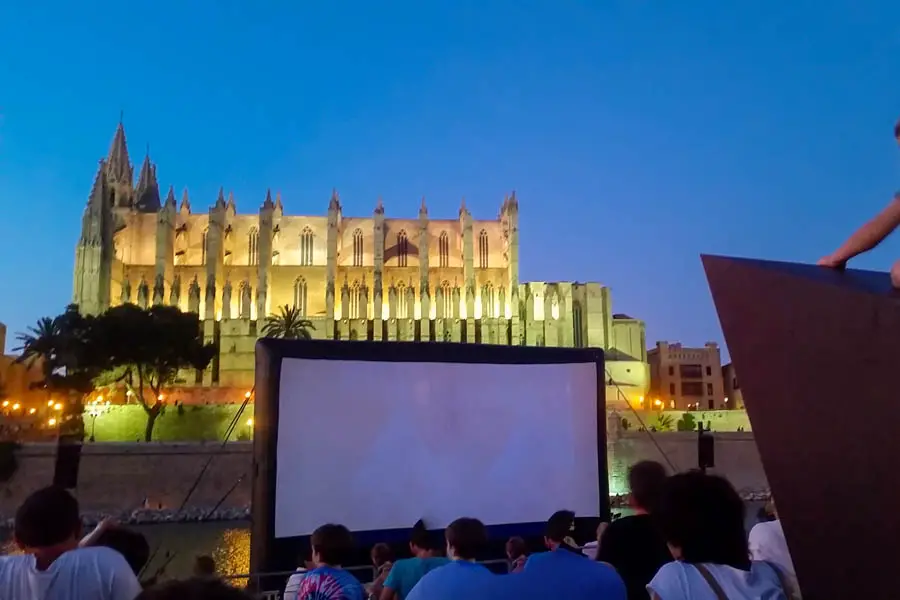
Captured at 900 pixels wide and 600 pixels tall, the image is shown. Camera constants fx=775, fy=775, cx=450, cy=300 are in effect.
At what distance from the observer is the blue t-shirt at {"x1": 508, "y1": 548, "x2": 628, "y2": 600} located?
2668 mm

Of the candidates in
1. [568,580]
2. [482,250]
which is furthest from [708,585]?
[482,250]

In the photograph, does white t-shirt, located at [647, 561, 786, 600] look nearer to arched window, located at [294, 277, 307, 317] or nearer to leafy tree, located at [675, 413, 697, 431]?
leafy tree, located at [675, 413, 697, 431]

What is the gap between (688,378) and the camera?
5169 centimetres

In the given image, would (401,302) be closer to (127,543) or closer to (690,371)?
(690,371)

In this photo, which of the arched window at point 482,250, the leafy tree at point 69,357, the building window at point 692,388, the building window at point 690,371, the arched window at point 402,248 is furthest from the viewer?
the building window at point 690,371

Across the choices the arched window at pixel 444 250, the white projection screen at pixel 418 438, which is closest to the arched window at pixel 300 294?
the arched window at pixel 444 250

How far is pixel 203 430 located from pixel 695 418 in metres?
24.4

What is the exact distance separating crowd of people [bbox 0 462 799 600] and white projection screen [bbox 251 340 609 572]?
354 centimetres

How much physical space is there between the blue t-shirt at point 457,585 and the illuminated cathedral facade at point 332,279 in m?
41.0

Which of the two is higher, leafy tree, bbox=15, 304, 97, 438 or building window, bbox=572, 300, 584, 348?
building window, bbox=572, 300, 584, 348

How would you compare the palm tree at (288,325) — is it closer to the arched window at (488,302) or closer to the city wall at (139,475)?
the arched window at (488,302)

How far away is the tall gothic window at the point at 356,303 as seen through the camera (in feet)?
149

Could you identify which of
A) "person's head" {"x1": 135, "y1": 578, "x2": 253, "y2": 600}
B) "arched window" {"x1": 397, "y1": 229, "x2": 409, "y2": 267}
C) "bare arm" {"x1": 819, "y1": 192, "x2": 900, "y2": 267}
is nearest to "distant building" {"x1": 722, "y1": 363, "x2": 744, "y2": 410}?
"arched window" {"x1": 397, "y1": 229, "x2": 409, "y2": 267}

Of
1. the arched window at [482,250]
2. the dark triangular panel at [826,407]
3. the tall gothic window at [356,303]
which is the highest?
the arched window at [482,250]
